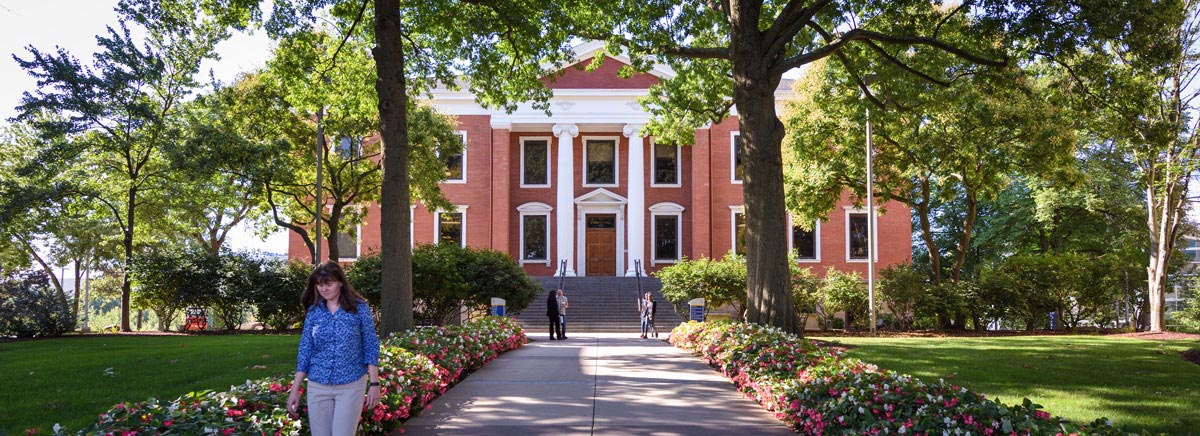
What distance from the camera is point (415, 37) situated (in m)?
18.7

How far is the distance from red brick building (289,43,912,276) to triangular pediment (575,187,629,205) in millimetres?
53

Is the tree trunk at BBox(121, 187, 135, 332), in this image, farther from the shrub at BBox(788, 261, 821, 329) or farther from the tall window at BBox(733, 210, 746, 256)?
the tall window at BBox(733, 210, 746, 256)

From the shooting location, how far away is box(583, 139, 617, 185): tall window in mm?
38875

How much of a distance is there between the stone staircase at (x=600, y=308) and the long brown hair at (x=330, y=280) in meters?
21.7

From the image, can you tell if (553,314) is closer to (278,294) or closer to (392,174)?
(392,174)

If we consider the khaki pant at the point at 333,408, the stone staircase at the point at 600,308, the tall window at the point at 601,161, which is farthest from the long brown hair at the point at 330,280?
the tall window at the point at 601,161

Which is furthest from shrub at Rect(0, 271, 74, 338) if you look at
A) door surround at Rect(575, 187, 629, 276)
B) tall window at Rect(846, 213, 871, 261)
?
tall window at Rect(846, 213, 871, 261)

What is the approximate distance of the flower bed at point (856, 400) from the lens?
5965 millimetres

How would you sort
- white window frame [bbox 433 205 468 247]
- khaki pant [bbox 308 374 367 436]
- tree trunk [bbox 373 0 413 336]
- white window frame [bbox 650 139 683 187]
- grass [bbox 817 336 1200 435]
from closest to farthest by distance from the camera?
khaki pant [bbox 308 374 367 436] < grass [bbox 817 336 1200 435] < tree trunk [bbox 373 0 413 336] < white window frame [bbox 433 205 468 247] < white window frame [bbox 650 139 683 187]

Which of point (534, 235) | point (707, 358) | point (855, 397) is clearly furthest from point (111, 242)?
point (855, 397)

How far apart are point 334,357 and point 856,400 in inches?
166

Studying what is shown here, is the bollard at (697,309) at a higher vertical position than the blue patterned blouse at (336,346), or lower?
lower

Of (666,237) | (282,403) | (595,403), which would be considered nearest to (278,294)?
(666,237)

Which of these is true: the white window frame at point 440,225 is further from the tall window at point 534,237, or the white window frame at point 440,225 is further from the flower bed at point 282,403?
the flower bed at point 282,403
